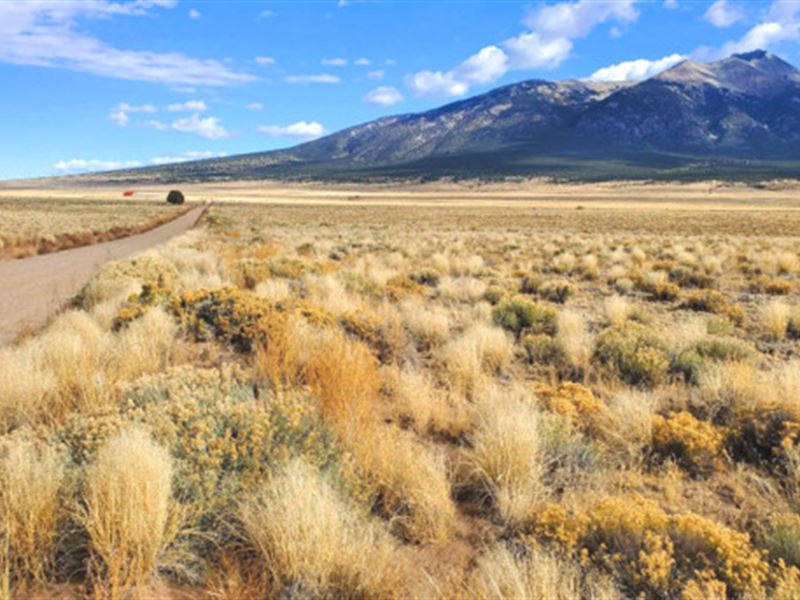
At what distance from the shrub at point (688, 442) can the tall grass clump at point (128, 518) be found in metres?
4.11

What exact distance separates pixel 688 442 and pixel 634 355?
268cm

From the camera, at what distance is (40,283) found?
52.4ft

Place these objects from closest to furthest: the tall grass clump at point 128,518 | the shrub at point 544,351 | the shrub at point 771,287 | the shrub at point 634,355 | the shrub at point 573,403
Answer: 1. the tall grass clump at point 128,518
2. the shrub at point 573,403
3. the shrub at point 634,355
4. the shrub at point 544,351
5. the shrub at point 771,287

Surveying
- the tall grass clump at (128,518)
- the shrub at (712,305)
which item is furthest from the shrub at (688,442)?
the shrub at (712,305)

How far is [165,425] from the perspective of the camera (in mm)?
4035

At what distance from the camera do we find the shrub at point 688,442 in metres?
4.80

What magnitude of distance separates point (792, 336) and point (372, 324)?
7444mm

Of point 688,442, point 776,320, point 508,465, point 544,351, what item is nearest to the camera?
point 508,465

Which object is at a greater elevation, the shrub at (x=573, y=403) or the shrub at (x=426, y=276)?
the shrub at (x=573, y=403)

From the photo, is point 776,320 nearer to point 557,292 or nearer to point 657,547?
point 557,292

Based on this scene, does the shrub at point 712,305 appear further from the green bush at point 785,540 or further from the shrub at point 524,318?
the green bush at point 785,540

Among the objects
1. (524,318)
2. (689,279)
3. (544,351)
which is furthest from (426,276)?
(544,351)

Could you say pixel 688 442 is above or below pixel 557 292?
above

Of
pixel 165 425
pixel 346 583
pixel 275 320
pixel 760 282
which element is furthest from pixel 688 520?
pixel 760 282
